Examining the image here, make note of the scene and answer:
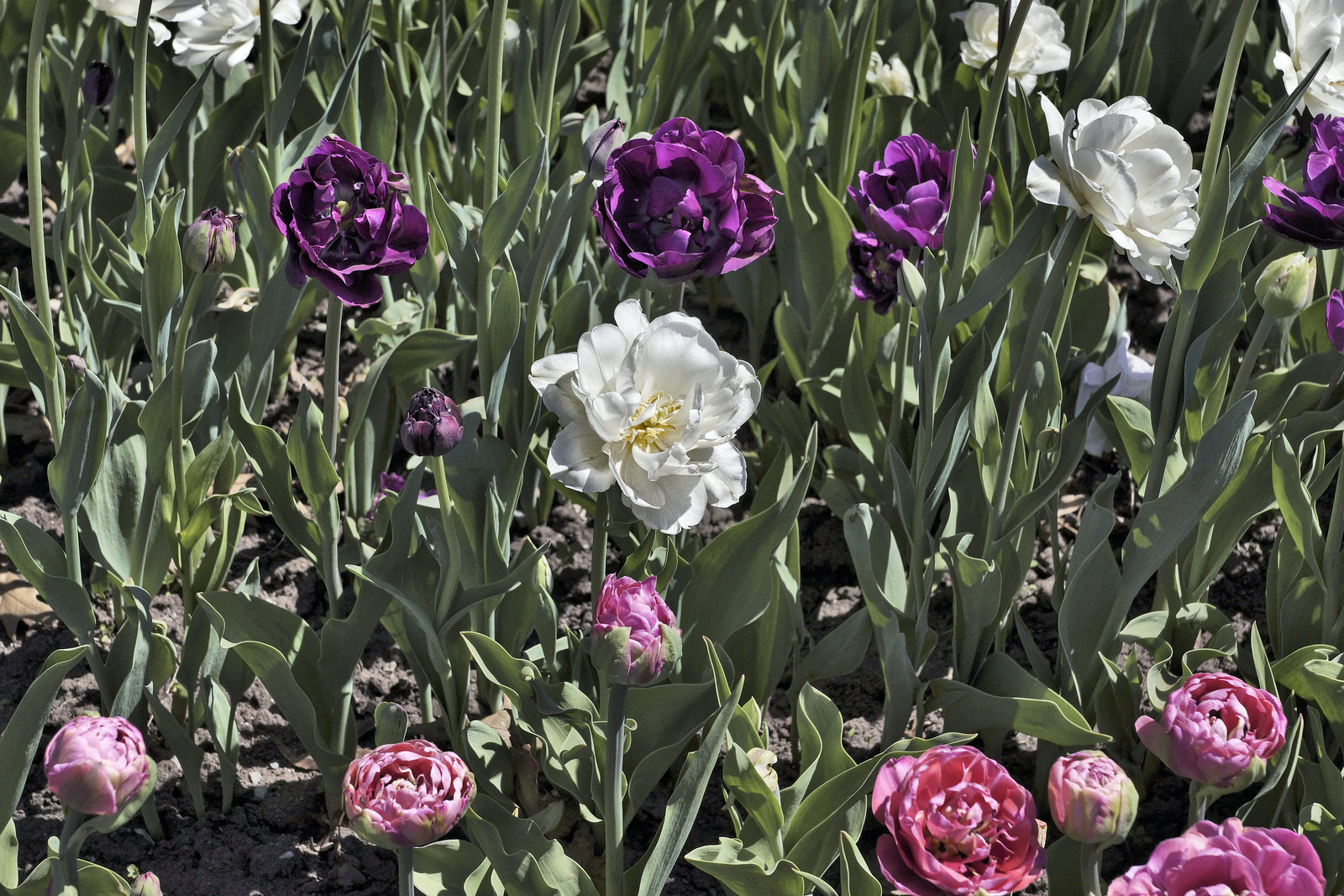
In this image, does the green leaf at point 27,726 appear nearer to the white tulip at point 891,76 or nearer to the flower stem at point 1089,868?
the flower stem at point 1089,868

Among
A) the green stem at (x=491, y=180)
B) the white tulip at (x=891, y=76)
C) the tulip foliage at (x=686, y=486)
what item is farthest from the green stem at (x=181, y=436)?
the white tulip at (x=891, y=76)

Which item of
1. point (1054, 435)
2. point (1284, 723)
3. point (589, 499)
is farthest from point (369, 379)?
point (1284, 723)

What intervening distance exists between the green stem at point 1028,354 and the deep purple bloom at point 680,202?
30 cm

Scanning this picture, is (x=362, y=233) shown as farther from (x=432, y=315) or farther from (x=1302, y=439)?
(x=1302, y=439)

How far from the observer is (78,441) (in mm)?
1294

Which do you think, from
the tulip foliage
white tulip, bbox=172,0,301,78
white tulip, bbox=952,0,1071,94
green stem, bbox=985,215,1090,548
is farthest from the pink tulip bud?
white tulip, bbox=952,0,1071,94

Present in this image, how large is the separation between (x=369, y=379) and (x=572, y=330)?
0.41m

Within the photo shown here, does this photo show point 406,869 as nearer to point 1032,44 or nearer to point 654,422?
point 654,422

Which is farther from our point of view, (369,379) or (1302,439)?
(1302,439)

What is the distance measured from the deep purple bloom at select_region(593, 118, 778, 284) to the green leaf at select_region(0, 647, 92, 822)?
0.64 metres

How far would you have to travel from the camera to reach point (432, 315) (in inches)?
76.6

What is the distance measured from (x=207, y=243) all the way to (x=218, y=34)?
28.4 inches

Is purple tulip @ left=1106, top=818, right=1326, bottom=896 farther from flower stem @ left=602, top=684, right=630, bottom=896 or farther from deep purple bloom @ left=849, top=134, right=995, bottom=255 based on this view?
deep purple bloom @ left=849, top=134, right=995, bottom=255

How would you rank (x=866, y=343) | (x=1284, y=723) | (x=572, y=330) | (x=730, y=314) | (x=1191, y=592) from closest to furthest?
(x=1284, y=723)
(x=1191, y=592)
(x=572, y=330)
(x=866, y=343)
(x=730, y=314)
